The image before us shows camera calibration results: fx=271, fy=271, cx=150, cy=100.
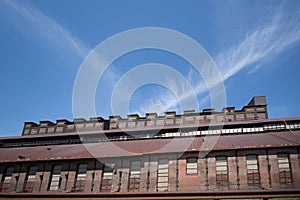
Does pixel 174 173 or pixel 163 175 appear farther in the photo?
pixel 163 175

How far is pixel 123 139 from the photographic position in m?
33.8

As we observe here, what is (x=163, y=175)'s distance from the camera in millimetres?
25406

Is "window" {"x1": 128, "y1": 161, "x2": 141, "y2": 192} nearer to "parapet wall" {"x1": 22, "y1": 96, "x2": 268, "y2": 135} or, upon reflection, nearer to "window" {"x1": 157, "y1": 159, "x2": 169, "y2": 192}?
"window" {"x1": 157, "y1": 159, "x2": 169, "y2": 192}

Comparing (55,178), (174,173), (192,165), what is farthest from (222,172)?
(55,178)

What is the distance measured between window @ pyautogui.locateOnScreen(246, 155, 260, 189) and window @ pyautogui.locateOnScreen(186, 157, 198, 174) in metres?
4.60

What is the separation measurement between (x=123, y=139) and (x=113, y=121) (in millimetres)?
9240

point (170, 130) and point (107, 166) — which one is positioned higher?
point (170, 130)

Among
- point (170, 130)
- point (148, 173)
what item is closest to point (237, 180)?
point (148, 173)

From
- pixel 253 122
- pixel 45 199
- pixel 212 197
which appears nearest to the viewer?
pixel 212 197

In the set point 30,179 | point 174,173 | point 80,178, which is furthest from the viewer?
point 30,179

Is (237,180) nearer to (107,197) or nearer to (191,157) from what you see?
(191,157)

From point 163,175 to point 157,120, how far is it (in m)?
16.8

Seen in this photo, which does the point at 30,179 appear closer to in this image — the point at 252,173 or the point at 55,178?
the point at 55,178

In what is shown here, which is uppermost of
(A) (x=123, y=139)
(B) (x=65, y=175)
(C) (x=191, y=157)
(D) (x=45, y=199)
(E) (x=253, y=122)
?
(E) (x=253, y=122)
